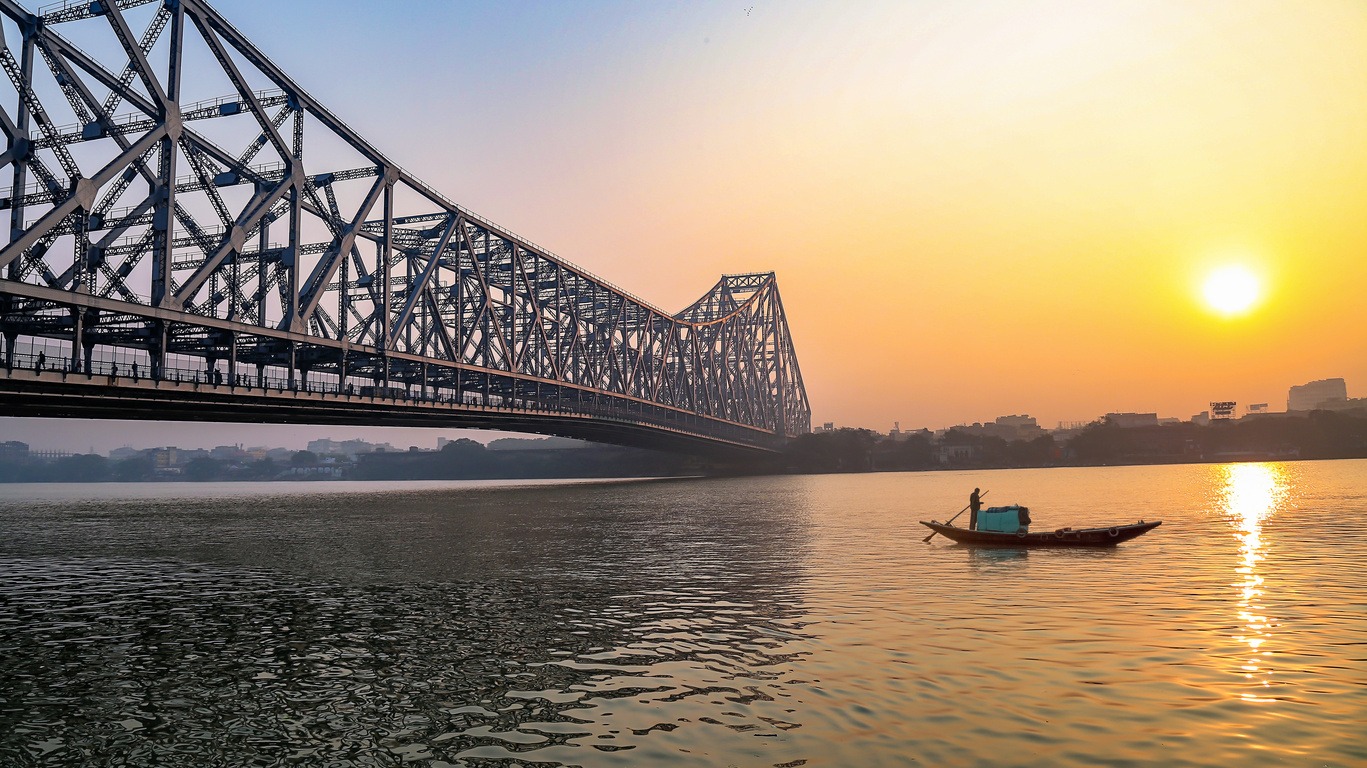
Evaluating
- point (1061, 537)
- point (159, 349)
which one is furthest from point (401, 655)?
point (159, 349)

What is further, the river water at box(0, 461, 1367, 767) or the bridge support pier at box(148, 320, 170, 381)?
the bridge support pier at box(148, 320, 170, 381)

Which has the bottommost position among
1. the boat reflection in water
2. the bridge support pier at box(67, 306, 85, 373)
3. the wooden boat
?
the boat reflection in water

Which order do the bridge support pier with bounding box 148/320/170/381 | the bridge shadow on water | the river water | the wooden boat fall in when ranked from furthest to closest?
the bridge support pier with bounding box 148/320/170/381 → the wooden boat → the bridge shadow on water → the river water

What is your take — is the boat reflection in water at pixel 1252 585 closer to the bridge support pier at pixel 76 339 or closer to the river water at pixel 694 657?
the river water at pixel 694 657

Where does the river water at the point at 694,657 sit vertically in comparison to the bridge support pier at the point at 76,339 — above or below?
below

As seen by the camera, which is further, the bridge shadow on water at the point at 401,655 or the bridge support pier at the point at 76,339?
the bridge support pier at the point at 76,339

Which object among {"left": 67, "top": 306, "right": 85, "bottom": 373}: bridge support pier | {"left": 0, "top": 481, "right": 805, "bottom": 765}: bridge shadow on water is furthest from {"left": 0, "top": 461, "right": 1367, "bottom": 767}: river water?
{"left": 67, "top": 306, "right": 85, "bottom": 373}: bridge support pier

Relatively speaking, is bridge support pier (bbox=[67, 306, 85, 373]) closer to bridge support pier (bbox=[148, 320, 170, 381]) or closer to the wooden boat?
bridge support pier (bbox=[148, 320, 170, 381])

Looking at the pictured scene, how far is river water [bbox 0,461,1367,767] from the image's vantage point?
11367mm

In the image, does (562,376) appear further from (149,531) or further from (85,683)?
(85,683)

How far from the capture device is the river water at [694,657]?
11.4 m

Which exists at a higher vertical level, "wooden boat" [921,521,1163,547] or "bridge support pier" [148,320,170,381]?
"bridge support pier" [148,320,170,381]

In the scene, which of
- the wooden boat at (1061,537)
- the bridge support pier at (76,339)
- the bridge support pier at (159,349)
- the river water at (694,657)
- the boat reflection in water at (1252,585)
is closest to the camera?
the river water at (694,657)

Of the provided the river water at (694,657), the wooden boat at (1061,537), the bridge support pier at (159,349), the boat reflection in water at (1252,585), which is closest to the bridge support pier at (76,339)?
the bridge support pier at (159,349)
